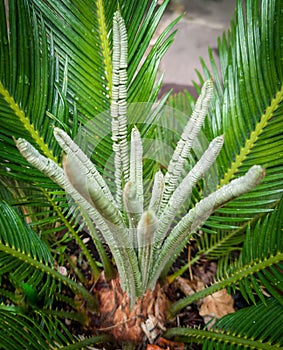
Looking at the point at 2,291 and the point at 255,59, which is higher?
the point at 255,59

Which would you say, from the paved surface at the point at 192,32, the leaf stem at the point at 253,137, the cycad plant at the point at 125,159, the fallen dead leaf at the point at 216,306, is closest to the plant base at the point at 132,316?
the cycad plant at the point at 125,159

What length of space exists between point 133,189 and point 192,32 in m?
1.46

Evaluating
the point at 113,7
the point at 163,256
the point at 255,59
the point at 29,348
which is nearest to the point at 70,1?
the point at 113,7

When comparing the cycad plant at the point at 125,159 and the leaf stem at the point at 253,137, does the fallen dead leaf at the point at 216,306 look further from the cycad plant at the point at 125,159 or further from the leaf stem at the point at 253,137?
the leaf stem at the point at 253,137

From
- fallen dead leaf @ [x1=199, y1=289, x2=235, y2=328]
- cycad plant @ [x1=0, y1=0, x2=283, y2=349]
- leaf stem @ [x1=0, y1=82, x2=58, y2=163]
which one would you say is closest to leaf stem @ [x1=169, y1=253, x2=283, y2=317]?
cycad plant @ [x1=0, y1=0, x2=283, y2=349]

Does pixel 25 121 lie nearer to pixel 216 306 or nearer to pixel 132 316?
pixel 132 316

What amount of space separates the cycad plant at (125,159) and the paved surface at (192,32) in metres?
0.81

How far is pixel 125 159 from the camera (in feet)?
2.23

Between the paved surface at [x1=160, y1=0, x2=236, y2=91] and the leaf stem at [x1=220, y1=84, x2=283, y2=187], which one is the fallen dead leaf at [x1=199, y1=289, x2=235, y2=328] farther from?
the paved surface at [x1=160, y1=0, x2=236, y2=91]

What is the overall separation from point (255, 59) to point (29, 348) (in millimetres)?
588

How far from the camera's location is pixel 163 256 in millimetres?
710

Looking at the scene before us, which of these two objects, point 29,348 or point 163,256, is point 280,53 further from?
point 29,348

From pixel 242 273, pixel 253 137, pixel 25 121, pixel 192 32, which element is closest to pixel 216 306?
pixel 242 273

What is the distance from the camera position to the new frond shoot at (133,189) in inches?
18.4
